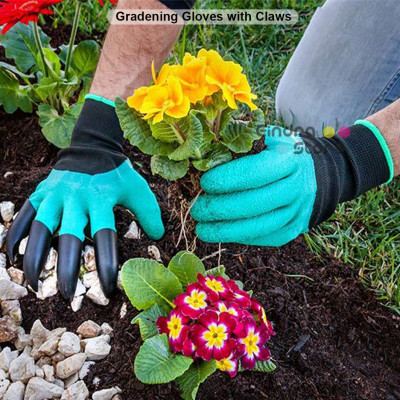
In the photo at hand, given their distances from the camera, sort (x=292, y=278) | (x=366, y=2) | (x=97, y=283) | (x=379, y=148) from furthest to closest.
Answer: (x=366, y=2)
(x=292, y=278)
(x=97, y=283)
(x=379, y=148)

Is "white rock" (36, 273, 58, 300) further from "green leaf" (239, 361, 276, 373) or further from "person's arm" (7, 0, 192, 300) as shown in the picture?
"green leaf" (239, 361, 276, 373)

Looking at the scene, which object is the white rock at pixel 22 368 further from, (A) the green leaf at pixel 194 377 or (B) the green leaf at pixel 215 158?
(B) the green leaf at pixel 215 158

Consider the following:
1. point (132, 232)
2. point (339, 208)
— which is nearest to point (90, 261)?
point (132, 232)

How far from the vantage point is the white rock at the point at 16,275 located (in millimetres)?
1750

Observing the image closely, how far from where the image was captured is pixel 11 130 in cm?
234

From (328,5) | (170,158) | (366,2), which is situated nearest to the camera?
(170,158)

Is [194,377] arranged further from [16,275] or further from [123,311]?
[16,275]

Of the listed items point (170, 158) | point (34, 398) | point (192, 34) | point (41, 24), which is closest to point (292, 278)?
point (170, 158)

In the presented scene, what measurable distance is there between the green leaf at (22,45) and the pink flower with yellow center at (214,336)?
1.35 metres

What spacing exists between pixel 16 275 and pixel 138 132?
74cm

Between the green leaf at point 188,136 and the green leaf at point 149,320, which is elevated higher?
the green leaf at point 188,136

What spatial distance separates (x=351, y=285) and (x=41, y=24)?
200cm

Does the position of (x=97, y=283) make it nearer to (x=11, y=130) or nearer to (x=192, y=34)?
(x=11, y=130)

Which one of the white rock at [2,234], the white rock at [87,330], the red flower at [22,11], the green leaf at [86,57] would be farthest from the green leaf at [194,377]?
the green leaf at [86,57]
